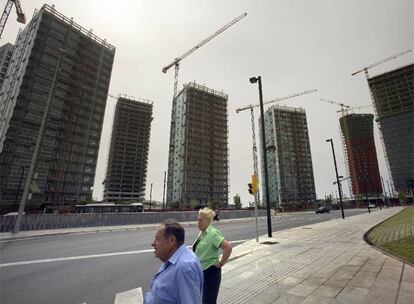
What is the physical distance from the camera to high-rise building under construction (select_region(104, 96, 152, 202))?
136 metres

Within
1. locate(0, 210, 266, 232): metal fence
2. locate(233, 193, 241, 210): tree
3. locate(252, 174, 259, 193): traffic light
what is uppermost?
locate(233, 193, 241, 210): tree

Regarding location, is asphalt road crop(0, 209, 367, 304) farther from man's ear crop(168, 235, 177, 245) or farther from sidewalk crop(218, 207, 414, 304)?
man's ear crop(168, 235, 177, 245)

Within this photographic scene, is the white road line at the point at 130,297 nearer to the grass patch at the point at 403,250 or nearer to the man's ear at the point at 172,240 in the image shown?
the man's ear at the point at 172,240

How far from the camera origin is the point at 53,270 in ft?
24.0

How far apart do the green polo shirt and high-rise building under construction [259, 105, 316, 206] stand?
145376 mm

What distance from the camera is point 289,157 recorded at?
489 feet

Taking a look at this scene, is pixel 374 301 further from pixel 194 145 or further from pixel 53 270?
pixel 194 145

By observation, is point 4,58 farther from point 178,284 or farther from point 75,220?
point 178,284

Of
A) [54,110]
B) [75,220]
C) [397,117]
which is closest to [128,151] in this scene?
[54,110]

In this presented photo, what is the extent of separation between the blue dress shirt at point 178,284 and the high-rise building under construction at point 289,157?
147051 millimetres

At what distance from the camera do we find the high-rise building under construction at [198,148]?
Result: 118250 mm

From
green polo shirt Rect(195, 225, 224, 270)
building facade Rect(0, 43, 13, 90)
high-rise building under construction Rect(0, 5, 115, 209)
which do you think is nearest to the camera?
green polo shirt Rect(195, 225, 224, 270)

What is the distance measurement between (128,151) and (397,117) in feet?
515

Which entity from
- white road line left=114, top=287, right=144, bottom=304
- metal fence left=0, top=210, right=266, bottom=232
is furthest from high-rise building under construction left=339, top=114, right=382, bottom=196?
white road line left=114, top=287, right=144, bottom=304
